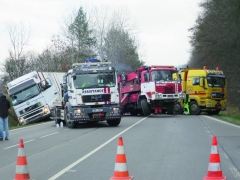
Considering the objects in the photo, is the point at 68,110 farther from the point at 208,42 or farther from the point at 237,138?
the point at 208,42

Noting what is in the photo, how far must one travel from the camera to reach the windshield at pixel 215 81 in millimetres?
35344

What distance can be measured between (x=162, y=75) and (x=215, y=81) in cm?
581

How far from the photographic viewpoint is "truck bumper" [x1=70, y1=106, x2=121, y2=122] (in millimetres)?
22266

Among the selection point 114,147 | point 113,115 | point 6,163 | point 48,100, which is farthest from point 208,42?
point 6,163

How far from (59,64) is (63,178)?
180 feet

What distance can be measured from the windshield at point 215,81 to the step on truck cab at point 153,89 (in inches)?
153

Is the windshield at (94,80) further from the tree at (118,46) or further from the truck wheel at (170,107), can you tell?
the tree at (118,46)

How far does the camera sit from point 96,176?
9.46 m

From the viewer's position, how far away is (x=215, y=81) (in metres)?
35.7

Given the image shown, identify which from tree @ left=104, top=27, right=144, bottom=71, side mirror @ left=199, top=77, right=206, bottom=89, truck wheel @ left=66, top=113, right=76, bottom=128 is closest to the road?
truck wheel @ left=66, top=113, right=76, bottom=128

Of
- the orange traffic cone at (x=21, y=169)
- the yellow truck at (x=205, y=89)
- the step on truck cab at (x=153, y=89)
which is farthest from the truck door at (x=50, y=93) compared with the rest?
the orange traffic cone at (x=21, y=169)

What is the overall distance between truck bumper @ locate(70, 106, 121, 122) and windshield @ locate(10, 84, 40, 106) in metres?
10.7

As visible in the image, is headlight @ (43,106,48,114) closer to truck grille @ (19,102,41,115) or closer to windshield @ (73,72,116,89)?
truck grille @ (19,102,41,115)

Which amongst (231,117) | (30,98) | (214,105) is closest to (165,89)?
(231,117)
